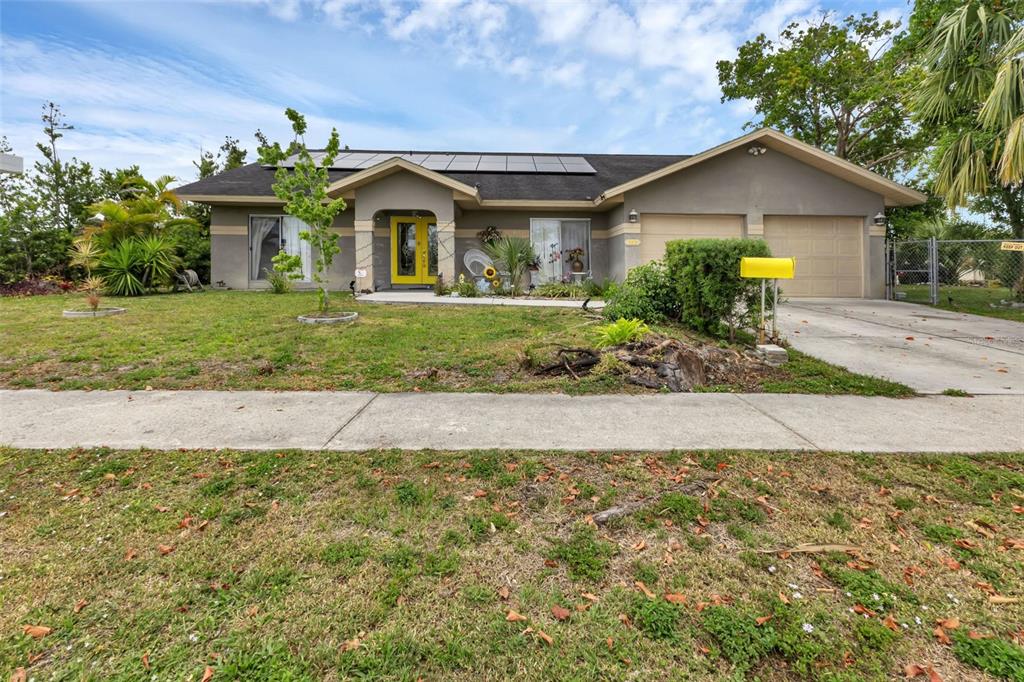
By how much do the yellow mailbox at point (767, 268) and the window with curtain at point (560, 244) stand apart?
9.70 m

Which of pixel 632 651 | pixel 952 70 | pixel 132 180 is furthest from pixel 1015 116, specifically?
pixel 132 180

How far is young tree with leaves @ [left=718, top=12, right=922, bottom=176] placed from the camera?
19266 millimetres

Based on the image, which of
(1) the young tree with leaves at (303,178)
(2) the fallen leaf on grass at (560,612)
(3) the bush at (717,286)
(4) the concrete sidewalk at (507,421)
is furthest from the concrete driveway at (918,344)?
(1) the young tree with leaves at (303,178)

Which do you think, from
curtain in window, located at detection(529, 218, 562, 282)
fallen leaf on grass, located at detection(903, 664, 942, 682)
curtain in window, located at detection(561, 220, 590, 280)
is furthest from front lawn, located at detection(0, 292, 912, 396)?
curtain in window, located at detection(561, 220, 590, 280)

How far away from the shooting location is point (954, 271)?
17.9 metres

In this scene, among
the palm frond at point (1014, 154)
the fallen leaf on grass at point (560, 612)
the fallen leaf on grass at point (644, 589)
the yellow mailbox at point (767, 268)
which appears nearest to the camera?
the fallen leaf on grass at point (560, 612)

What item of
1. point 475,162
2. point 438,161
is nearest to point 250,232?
point 438,161

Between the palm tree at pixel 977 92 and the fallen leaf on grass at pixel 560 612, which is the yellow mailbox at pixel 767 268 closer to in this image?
the fallen leaf on grass at pixel 560 612

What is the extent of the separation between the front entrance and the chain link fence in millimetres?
13883

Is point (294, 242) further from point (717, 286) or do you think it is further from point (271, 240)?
point (717, 286)

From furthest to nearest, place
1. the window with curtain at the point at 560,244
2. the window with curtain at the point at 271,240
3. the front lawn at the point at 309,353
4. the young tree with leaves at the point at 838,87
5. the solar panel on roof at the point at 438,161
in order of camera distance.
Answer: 1. the young tree with leaves at the point at 838,87
2. the solar panel on roof at the point at 438,161
3. the window with curtain at the point at 560,244
4. the window with curtain at the point at 271,240
5. the front lawn at the point at 309,353

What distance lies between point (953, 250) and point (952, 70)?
1211 centimetres

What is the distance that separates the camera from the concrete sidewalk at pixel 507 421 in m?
3.45

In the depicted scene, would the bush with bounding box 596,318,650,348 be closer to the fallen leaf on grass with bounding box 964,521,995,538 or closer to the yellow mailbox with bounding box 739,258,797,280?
the yellow mailbox with bounding box 739,258,797,280
